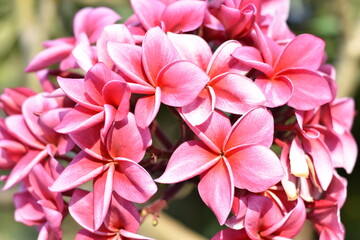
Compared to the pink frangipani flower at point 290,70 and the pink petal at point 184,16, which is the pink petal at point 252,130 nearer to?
the pink frangipani flower at point 290,70

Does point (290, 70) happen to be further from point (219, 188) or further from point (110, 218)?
point (110, 218)

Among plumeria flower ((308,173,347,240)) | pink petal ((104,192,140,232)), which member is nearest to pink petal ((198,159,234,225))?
pink petal ((104,192,140,232))

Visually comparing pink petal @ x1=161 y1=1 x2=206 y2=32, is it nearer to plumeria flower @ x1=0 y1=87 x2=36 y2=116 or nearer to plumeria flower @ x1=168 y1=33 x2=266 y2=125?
plumeria flower @ x1=168 y1=33 x2=266 y2=125

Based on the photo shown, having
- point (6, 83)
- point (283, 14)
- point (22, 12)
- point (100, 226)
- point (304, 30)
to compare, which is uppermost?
point (283, 14)

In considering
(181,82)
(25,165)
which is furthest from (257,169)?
(25,165)

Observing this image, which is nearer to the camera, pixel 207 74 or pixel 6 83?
pixel 207 74

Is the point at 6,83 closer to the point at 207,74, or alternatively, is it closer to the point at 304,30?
the point at 304,30

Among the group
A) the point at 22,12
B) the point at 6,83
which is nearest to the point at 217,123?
the point at 22,12
